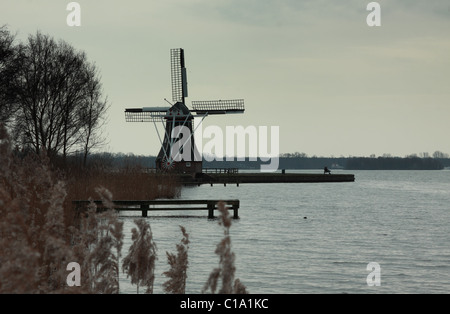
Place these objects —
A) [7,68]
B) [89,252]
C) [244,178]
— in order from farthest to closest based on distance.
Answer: [244,178], [7,68], [89,252]

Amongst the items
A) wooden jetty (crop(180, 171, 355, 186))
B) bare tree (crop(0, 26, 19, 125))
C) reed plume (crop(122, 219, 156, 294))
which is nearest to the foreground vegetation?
reed plume (crop(122, 219, 156, 294))

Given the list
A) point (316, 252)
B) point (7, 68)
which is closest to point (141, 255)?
point (316, 252)

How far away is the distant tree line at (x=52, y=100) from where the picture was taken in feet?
128

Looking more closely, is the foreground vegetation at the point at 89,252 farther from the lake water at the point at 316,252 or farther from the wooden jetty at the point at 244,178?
the wooden jetty at the point at 244,178

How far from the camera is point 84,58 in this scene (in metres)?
45.3

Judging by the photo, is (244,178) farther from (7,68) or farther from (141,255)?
(141,255)

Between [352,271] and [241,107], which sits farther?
[241,107]

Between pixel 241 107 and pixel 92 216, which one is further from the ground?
pixel 241 107

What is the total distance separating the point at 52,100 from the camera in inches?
1658

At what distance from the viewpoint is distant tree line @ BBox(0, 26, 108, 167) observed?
39.1 metres

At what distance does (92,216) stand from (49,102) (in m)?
35.9
